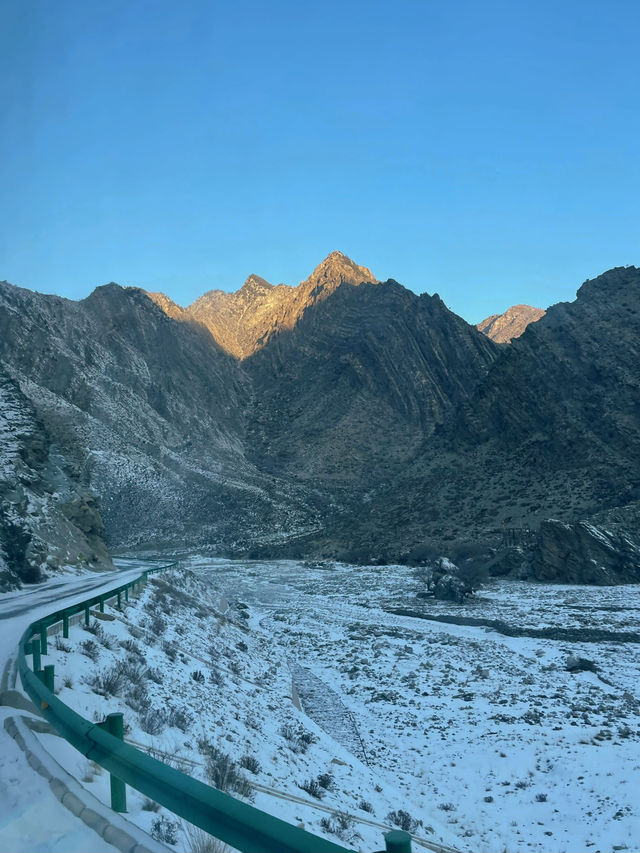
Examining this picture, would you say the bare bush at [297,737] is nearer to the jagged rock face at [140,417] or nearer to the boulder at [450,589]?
the boulder at [450,589]

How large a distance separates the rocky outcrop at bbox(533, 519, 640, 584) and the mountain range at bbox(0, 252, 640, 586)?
0.18 m

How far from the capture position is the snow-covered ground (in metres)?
8.26

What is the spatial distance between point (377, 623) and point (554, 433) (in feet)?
144

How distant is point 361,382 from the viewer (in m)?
122

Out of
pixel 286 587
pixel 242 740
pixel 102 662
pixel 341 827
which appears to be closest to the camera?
pixel 341 827

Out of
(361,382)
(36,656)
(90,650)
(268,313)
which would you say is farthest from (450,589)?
(268,313)

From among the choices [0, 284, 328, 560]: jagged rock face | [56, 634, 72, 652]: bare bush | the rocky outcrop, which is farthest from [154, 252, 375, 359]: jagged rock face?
[56, 634, 72, 652]: bare bush

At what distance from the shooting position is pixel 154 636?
1450cm

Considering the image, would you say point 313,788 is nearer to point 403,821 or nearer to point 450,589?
point 403,821

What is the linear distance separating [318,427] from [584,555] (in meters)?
78.9

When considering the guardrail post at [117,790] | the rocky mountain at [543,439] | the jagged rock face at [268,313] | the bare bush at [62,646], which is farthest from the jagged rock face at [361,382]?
the guardrail post at [117,790]

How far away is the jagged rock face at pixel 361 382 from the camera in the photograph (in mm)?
107750

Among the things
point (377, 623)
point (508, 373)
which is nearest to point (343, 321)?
point (508, 373)

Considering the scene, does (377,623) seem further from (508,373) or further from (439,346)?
(439,346)
